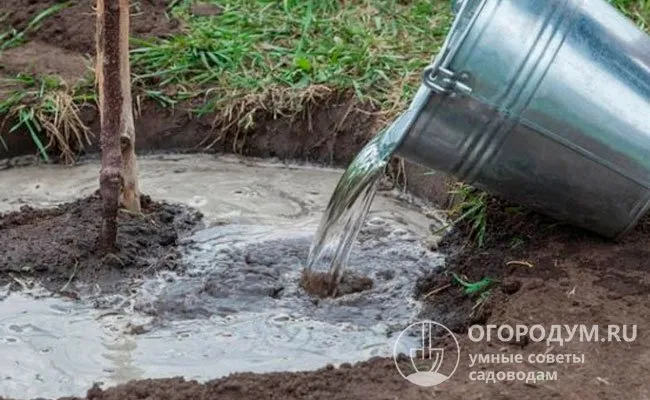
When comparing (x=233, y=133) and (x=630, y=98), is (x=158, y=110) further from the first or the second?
(x=630, y=98)

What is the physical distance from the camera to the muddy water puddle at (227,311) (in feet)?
13.6

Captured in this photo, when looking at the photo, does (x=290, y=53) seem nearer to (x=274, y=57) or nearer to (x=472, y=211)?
(x=274, y=57)

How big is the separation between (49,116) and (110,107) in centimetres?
A: 132

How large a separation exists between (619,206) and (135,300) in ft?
5.32

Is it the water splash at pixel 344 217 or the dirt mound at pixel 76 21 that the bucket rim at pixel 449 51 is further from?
the dirt mound at pixel 76 21

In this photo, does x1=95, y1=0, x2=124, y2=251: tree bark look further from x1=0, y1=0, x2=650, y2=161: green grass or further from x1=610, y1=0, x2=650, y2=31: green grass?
x1=610, y1=0, x2=650, y2=31: green grass

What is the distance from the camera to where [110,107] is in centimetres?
461

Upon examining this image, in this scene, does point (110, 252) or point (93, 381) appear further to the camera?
point (110, 252)

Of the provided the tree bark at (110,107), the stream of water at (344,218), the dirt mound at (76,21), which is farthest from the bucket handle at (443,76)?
the dirt mound at (76,21)

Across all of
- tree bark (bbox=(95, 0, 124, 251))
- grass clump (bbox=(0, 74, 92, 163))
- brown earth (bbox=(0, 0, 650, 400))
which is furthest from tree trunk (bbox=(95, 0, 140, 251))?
grass clump (bbox=(0, 74, 92, 163))

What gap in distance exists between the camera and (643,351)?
3736 mm

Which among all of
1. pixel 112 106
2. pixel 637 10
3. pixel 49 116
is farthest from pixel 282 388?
pixel 637 10

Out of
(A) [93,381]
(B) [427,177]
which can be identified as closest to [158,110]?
(B) [427,177]

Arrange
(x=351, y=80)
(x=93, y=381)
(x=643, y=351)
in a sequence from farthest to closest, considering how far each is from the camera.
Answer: (x=351, y=80)
(x=93, y=381)
(x=643, y=351)
